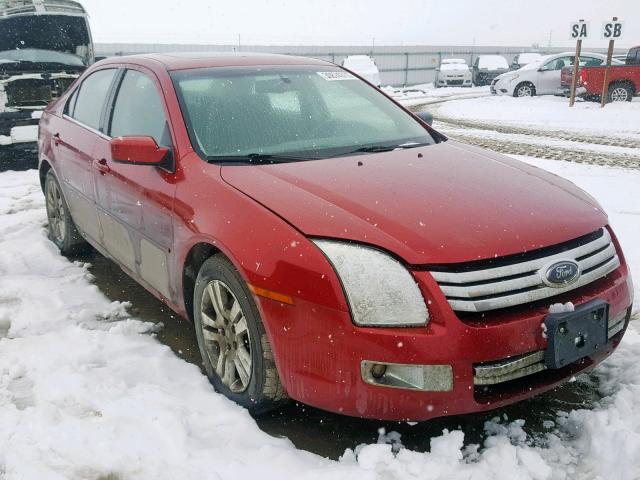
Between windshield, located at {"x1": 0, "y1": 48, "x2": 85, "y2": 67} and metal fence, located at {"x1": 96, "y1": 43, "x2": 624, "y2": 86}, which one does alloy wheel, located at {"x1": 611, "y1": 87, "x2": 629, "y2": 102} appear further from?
windshield, located at {"x1": 0, "y1": 48, "x2": 85, "y2": 67}

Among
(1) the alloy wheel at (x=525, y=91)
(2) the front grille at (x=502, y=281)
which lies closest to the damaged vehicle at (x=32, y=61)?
(2) the front grille at (x=502, y=281)

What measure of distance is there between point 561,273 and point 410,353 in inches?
26.4

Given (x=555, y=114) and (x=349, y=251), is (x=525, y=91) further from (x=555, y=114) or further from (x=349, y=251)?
(x=349, y=251)

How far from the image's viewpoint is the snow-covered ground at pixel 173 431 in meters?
2.27

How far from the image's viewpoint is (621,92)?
1717cm

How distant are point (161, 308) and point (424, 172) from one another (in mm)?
1975

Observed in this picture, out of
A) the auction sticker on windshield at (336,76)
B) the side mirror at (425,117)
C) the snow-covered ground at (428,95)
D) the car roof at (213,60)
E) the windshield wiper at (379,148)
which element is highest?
the car roof at (213,60)

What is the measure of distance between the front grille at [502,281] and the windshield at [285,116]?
1.14 metres

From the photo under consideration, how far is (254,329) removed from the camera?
2496mm

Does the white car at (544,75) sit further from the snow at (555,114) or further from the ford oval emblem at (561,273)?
the ford oval emblem at (561,273)

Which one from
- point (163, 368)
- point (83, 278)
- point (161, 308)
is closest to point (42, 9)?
point (83, 278)

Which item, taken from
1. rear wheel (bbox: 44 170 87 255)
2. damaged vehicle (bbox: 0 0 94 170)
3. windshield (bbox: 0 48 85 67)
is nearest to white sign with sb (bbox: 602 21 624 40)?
damaged vehicle (bbox: 0 0 94 170)

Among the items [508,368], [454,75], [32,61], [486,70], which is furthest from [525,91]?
[508,368]

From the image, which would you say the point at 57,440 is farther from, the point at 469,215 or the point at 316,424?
the point at 469,215
